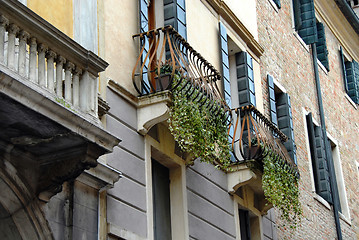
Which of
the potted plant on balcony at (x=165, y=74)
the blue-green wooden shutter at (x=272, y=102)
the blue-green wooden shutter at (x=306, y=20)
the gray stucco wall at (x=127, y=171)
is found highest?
the blue-green wooden shutter at (x=306, y=20)

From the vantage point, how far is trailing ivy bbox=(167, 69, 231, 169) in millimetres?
10797

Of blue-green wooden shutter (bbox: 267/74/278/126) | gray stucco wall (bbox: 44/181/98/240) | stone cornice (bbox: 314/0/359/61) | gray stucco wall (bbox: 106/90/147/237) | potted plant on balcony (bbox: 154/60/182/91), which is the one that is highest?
stone cornice (bbox: 314/0/359/61)

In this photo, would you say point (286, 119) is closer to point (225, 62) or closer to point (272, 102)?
point (272, 102)

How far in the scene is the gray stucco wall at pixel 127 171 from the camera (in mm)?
10102

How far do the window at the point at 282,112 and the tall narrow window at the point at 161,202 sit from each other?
4.83m

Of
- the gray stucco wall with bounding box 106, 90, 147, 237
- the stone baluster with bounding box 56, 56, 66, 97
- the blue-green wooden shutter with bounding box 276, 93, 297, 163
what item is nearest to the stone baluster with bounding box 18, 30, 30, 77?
the stone baluster with bounding box 56, 56, 66, 97

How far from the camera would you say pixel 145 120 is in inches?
433

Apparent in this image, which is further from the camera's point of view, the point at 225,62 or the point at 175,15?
the point at 225,62

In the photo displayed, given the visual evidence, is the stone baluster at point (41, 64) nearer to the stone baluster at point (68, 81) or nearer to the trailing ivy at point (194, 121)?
the stone baluster at point (68, 81)

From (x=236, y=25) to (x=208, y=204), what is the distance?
13.8ft

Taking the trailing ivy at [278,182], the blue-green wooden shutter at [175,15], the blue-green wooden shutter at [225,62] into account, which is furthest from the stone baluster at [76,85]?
the blue-green wooden shutter at [225,62]

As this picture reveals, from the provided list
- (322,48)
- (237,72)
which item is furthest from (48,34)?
(322,48)

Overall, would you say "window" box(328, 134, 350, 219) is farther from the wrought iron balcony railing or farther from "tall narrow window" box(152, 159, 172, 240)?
Answer: "tall narrow window" box(152, 159, 172, 240)

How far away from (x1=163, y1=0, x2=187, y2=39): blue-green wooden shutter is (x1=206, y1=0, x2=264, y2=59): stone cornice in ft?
5.83
